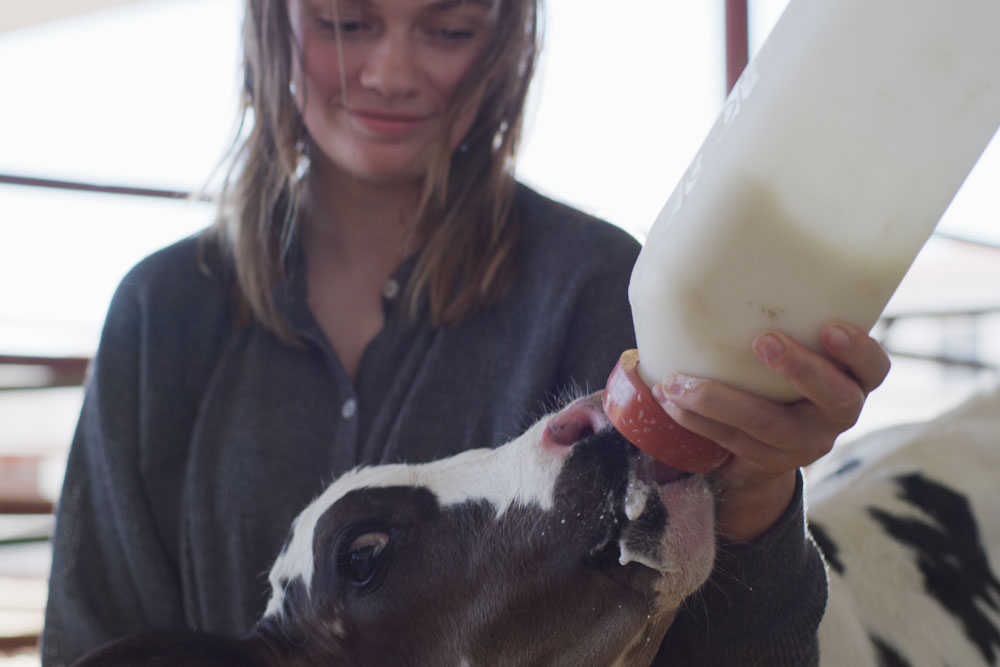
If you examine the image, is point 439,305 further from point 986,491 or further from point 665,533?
point 986,491

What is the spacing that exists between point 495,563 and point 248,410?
52 centimetres

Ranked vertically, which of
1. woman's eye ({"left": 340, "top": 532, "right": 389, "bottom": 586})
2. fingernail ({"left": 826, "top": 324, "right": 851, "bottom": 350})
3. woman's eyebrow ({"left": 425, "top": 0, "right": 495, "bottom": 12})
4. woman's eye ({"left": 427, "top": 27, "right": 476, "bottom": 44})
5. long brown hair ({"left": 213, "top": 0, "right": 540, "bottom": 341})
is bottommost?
woman's eye ({"left": 340, "top": 532, "right": 389, "bottom": 586})

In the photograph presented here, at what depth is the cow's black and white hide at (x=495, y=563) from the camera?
2.38 feet

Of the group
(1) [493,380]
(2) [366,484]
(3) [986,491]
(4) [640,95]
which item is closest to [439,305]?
(1) [493,380]

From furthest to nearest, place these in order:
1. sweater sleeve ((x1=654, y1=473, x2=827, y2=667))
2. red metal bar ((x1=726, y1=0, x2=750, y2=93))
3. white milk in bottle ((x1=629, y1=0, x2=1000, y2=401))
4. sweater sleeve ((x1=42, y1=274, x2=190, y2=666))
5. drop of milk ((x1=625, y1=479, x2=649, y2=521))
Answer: red metal bar ((x1=726, y1=0, x2=750, y2=93))
sweater sleeve ((x1=42, y1=274, x2=190, y2=666))
sweater sleeve ((x1=654, y1=473, x2=827, y2=667))
drop of milk ((x1=625, y1=479, x2=649, y2=521))
white milk in bottle ((x1=629, y1=0, x2=1000, y2=401))

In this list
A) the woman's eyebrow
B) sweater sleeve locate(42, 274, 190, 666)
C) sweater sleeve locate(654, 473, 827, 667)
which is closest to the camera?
sweater sleeve locate(654, 473, 827, 667)

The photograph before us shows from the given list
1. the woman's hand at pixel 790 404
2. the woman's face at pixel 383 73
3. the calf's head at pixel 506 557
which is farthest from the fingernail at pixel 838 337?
the woman's face at pixel 383 73

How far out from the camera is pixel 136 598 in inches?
48.2

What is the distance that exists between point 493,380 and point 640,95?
2.02 meters

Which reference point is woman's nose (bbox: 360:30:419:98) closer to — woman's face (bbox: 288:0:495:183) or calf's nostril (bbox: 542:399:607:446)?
woman's face (bbox: 288:0:495:183)

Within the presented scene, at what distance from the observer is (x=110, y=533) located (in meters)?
1.24

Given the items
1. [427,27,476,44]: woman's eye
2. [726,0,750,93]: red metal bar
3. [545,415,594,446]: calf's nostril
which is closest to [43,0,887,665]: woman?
[427,27,476,44]: woman's eye

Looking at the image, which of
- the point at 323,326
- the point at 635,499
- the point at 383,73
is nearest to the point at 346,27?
the point at 383,73

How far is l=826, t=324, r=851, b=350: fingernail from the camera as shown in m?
0.56
